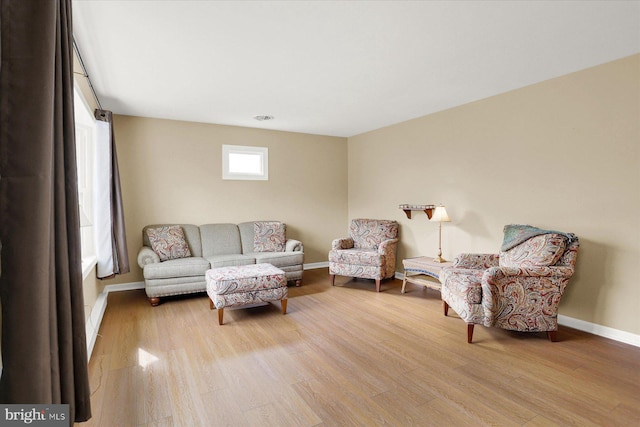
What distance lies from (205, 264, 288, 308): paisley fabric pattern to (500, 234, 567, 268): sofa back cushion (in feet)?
7.65

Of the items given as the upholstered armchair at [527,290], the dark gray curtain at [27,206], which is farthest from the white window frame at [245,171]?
the dark gray curtain at [27,206]

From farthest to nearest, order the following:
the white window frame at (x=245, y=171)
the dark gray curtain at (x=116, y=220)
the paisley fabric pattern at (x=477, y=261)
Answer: the white window frame at (x=245, y=171) < the dark gray curtain at (x=116, y=220) < the paisley fabric pattern at (x=477, y=261)

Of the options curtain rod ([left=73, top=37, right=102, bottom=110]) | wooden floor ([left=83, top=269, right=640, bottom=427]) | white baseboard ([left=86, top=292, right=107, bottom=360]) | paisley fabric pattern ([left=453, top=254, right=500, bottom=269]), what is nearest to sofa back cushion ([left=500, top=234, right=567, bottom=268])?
paisley fabric pattern ([left=453, top=254, right=500, bottom=269])

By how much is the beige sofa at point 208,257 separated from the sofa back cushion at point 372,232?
975mm

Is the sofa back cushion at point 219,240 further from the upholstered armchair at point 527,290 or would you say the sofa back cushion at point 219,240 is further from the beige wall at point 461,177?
the upholstered armchair at point 527,290

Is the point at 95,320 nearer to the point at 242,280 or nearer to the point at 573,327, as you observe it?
the point at 242,280

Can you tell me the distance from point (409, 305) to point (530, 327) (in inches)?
53.4

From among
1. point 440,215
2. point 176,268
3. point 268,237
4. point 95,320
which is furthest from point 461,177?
point 95,320

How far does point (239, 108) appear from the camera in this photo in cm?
429

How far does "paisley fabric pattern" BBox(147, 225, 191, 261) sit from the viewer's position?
4418 millimetres

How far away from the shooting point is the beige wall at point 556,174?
113 inches

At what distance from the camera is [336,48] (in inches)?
104

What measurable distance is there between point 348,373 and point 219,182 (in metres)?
3.74

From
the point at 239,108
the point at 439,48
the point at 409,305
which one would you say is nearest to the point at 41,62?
the point at 439,48
